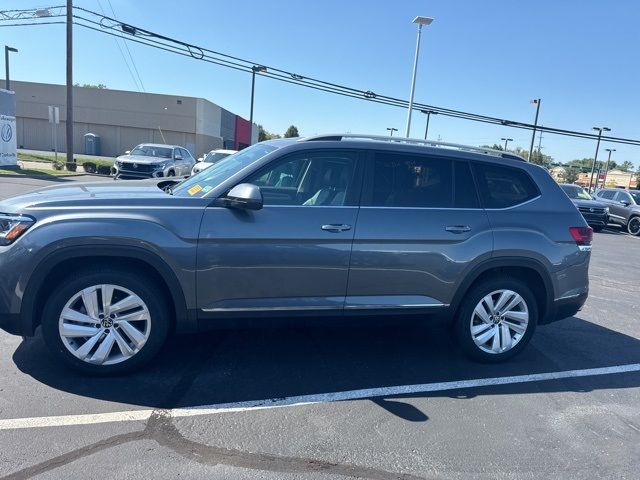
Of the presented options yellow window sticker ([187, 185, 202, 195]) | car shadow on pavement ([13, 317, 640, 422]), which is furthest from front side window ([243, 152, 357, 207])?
car shadow on pavement ([13, 317, 640, 422])

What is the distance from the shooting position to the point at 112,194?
149 inches

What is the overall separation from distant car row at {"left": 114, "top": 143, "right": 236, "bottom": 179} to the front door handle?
12780 millimetres

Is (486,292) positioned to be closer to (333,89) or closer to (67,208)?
(67,208)

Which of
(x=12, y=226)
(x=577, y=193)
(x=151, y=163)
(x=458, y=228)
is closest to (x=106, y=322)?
(x=12, y=226)

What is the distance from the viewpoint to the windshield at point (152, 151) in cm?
1878

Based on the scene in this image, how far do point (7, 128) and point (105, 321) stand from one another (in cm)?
2219

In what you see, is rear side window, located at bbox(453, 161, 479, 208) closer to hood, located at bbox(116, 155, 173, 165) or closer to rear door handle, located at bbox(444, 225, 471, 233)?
rear door handle, located at bbox(444, 225, 471, 233)

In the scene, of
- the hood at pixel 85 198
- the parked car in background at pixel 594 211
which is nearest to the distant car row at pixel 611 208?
the parked car in background at pixel 594 211

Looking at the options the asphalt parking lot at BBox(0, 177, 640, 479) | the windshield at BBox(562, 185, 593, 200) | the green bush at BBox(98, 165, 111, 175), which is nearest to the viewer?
the asphalt parking lot at BBox(0, 177, 640, 479)

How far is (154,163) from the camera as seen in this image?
1767cm

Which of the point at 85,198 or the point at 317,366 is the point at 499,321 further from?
the point at 85,198

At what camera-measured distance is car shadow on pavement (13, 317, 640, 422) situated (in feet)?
11.7

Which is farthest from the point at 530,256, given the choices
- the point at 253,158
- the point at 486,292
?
the point at 253,158

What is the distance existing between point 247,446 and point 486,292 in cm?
247
